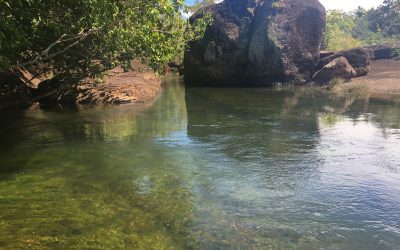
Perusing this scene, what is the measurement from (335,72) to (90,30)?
22.7 meters

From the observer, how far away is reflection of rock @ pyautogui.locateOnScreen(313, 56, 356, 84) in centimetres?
3162

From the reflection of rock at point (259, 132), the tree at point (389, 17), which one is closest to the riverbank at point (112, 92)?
the reflection of rock at point (259, 132)

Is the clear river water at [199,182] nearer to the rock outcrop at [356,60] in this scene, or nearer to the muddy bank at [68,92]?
the muddy bank at [68,92]

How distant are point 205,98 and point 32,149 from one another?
14.5 m

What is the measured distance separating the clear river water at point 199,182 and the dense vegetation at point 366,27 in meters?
30.8

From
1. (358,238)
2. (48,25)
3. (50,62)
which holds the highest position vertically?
(48,25)

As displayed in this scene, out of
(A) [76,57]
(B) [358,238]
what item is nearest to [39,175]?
(B) [358,238]

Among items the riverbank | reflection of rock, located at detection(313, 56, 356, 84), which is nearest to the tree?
reflection of rock, located at detection(313, 56, 356, 84)

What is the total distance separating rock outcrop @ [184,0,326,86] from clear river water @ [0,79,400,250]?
1512 centimetres

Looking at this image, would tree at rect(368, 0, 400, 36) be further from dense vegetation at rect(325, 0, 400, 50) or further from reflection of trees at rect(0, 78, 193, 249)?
reflection of trees at rect(0, 78, 193, 249)

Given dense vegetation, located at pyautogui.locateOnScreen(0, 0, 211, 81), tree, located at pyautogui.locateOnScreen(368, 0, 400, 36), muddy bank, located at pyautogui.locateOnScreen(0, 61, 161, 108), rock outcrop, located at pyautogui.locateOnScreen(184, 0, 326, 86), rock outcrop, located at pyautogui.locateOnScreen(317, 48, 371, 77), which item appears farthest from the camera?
tree, located at pyautogui.locateOnScreen(368, 0, 400, 36)

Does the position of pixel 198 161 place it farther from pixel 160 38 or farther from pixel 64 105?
pixel 64 105

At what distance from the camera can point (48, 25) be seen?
12859 millimetres

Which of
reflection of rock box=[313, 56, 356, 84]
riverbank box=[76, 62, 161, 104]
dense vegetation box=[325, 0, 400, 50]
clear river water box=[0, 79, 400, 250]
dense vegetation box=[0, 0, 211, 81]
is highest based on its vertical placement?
dense vegetation box=[325, 0, 400, 50]
